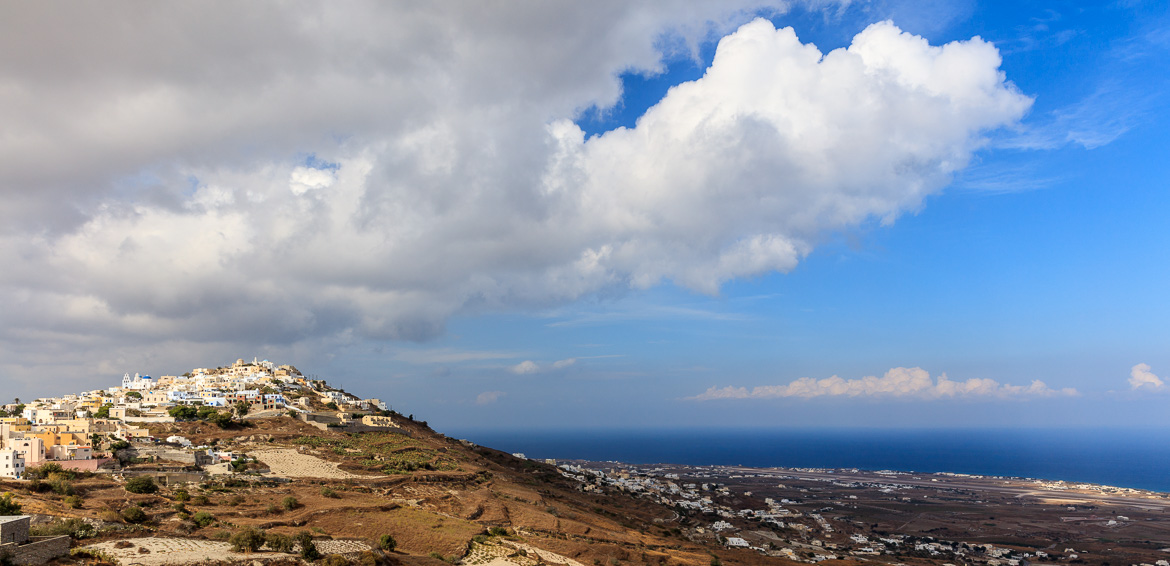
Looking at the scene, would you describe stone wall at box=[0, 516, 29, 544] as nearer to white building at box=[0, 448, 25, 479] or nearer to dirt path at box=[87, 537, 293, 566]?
dirt path at box=[87, 537, 293, 566]

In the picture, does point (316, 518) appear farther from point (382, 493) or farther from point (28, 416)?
point (28, 416)

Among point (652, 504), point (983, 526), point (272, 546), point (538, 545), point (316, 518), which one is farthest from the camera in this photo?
point (983, 526)

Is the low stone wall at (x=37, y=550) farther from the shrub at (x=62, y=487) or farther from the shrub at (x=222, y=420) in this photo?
the shrub at (x=222, y=420)

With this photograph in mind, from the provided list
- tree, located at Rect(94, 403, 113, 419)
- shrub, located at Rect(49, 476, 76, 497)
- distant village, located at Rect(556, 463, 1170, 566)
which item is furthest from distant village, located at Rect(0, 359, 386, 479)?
distant village, located at Rect(556, 463, 1170, 566)

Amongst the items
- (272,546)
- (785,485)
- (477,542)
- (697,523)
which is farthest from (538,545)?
(785,485)

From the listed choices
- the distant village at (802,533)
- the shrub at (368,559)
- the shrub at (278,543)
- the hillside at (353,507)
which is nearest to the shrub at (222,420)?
the hillside at (353,507)

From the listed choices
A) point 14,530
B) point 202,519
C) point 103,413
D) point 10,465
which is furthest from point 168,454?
point 14,530
